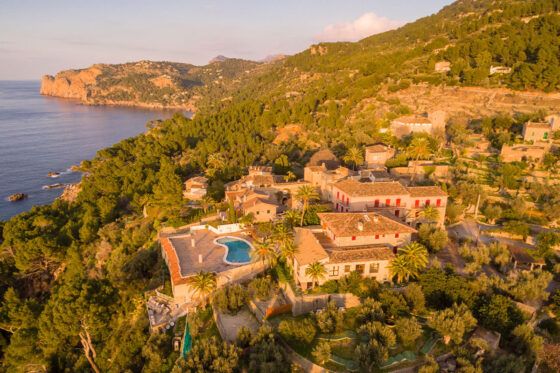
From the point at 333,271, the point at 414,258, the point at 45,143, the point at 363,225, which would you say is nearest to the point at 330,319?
the point at 333,271

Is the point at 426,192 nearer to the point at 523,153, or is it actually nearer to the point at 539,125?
the point at 523,153

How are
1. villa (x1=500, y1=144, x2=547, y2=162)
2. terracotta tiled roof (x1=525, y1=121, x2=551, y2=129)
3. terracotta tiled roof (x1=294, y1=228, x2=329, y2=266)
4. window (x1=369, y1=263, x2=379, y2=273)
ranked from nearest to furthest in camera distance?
terracotta tiled roof (x1=294, y1=228, x2=329, y2=266) → window (x1=369, y1=263, x2=379, y2=273) → villa (x1=500, y1=144, x2=547, y2=162) → terracotta tiled roof (x1=525, y1=121, x2=551, y2=129)

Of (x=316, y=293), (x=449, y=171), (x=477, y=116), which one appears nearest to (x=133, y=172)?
(x=316, y=293)

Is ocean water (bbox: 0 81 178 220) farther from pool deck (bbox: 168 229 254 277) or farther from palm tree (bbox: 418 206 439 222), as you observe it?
palm tree (bbox: 418 206 439 222)

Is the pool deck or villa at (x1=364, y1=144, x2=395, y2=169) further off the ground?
villa at (x1=364, y1=144, x2=395, y2=169)

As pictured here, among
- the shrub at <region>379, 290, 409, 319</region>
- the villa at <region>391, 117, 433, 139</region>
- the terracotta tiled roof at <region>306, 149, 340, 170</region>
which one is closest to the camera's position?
the shrub at <region>379, 290, 409, 319</region>

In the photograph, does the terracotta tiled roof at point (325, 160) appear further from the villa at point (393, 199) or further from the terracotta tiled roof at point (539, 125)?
the terracotta tiled roof at point (539, 125)

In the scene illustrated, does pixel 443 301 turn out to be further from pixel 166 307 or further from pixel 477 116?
pixel 477 116

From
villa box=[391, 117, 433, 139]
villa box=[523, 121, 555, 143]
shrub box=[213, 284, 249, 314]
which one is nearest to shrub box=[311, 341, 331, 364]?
shrub box=[213, 284, 249, 314]
